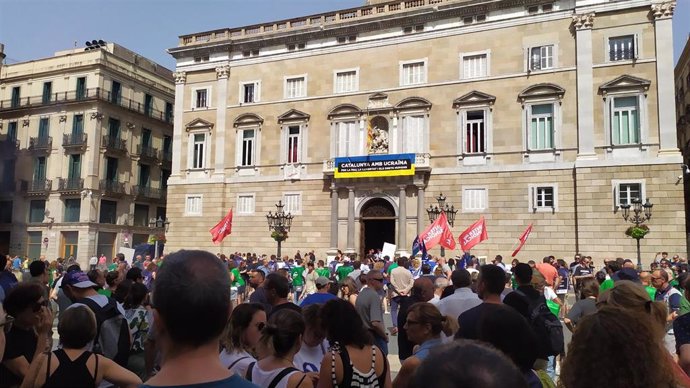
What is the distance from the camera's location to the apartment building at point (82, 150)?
38.7 meters

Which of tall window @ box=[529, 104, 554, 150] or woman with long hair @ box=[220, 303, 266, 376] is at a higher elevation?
tall window @ box=[529, 104, 554, 150]

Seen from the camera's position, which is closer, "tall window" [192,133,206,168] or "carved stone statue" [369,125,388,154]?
"carved stone statue" [369,125,388,154]

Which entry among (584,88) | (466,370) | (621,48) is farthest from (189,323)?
(621,48)

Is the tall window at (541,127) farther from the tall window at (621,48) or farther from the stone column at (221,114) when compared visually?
the stone column at (221,114)

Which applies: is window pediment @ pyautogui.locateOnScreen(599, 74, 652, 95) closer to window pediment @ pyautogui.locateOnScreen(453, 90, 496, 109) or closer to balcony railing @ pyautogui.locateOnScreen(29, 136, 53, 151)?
window pediment @ pyautogui.locateOnScreen(453, 90, 496, 109)

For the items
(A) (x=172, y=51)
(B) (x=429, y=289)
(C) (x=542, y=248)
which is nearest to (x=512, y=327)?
(B) (x=429, y=289)

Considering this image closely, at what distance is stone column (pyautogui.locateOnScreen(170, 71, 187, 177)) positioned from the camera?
1300 inches

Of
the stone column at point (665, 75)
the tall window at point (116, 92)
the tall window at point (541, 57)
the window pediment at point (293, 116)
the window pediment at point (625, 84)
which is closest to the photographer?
the stone column at point (665, 75)

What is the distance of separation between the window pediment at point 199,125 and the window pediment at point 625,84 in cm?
2166

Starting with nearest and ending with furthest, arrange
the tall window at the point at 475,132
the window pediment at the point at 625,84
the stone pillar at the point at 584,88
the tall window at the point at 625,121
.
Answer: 1. the window pediment at the point at 625,84
2. the tall window at the point at 625,121
3. the stone pillar at the point at 584,88
4. the tall window at the point at 475,132

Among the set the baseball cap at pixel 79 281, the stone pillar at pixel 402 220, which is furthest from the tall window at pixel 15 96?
the baseball cap at pixel 79 281

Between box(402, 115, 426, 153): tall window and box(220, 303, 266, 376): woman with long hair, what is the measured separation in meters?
23.2

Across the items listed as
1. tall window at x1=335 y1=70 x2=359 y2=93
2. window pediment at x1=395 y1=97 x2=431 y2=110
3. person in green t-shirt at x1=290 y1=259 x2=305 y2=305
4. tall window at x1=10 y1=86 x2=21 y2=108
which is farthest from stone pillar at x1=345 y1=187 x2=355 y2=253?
tall window at x1=10 y1=86 x2=21 y2=108

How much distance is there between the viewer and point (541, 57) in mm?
25391
